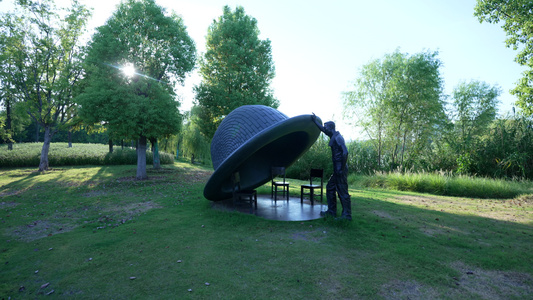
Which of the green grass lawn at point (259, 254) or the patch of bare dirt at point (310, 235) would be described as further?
the patch of bare dirt at point (310, 235)

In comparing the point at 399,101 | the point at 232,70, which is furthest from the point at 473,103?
the point at 232,70

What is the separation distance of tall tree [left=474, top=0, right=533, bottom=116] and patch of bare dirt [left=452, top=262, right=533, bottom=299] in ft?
36.4

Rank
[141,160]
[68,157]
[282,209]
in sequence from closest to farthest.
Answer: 1. [282,209]
2. [141,160]
3. [68,157]

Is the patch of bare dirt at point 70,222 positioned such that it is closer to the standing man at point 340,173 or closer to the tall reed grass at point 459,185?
the standing man at point 340,173

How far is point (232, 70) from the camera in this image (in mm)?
20375

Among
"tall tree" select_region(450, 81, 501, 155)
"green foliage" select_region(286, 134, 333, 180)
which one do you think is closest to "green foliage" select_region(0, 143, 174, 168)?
"green foliage" select_region(286, 134, 333, 180)

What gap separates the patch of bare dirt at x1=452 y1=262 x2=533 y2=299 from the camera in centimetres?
357

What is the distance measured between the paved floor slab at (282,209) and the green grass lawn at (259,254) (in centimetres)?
43

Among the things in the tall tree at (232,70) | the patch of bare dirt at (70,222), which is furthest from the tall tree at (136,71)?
the patch of bare dirt at (70,222)

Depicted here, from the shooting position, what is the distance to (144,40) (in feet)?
49.2

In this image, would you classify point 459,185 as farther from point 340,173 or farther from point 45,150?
point 45,150

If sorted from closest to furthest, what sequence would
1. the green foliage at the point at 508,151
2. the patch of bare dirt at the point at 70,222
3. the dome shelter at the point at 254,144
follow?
the patch of bare dirt at the point at 70,222 → the dome shelter at the point at 254,144 → the green foliage at the point at 508,151

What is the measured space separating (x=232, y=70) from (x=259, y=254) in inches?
701

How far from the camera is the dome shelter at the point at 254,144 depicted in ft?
21.0
